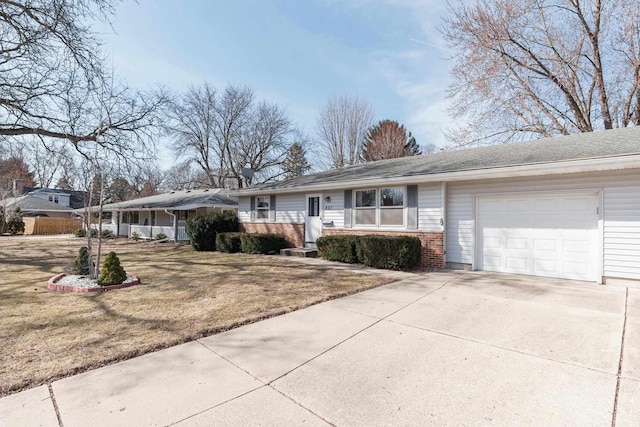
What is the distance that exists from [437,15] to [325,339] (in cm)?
1476

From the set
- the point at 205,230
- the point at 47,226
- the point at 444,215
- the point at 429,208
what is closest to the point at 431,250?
the point at 444,215

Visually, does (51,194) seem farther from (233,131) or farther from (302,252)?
(302,252)

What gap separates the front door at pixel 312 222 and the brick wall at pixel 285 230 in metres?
0.29

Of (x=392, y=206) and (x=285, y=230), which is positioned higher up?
(x=392, y=206)

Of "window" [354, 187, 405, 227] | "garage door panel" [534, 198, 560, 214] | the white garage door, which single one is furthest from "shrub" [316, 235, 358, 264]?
"garage door panel" [534, 198, 560, 214]

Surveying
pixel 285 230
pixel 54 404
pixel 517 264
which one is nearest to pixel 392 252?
pixel 517 264

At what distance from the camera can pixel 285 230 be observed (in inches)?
541

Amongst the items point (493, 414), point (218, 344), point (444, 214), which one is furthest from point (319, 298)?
point (444, 214)

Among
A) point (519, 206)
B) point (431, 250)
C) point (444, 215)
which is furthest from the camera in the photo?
point (431, 250)

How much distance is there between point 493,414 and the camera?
94.4 inches

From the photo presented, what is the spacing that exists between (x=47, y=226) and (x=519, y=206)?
123 feet

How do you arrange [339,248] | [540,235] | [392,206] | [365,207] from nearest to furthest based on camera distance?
[540,235] < [392,206] < [339,248] < [365,207]

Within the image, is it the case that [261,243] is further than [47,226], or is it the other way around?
[47,226]

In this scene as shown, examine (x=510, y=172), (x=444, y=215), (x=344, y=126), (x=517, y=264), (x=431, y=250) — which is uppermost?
(x=344, y=126)
